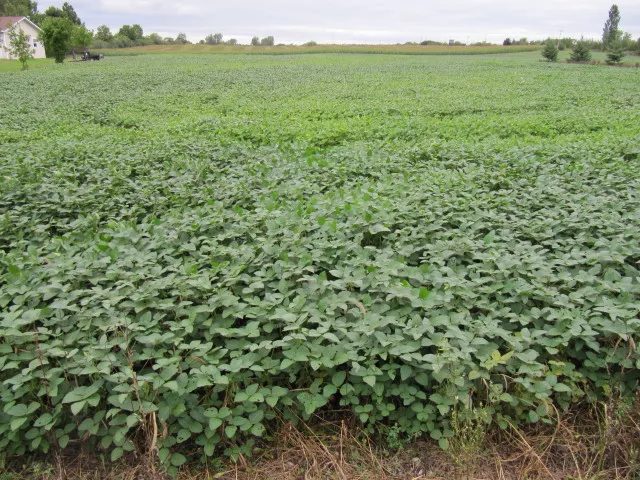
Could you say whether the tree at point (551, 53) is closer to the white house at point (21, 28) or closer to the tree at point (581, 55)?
the tree at point (581, 55)

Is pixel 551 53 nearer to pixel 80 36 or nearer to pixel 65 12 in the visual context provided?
pixel 80 36

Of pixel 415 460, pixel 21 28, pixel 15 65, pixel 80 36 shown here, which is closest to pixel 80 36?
pixel 80 36

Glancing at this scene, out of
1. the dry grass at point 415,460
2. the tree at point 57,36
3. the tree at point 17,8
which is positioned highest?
the tree at point 17,8

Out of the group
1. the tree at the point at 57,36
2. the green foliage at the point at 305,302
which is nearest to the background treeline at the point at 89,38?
the tree at the point at 57,36

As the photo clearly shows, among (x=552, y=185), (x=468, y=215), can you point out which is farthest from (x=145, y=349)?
(x=552, y=185)

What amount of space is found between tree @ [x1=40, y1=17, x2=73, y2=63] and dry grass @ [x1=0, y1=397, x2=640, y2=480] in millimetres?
50313

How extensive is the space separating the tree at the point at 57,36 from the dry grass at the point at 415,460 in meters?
50.3

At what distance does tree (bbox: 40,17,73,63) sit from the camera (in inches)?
1676

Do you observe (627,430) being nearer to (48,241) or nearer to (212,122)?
(48,241)

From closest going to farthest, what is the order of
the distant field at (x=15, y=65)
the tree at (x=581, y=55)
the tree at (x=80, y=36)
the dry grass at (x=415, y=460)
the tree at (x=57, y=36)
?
1. the dry grass at (x=415, y=460)
2. the distant field at (x=15, y=65)
3. the tree at (x=581, y=55)
4. the tree at (x=57, y=36)
5. the tree at (x=80, y=36)

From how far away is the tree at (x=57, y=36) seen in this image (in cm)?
4257

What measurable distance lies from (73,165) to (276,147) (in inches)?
105

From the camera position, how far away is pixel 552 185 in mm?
4719

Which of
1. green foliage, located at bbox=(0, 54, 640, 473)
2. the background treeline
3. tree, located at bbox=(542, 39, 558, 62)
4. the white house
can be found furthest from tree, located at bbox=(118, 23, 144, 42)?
green foliage, located at bbox=(0, 54, 640, 473)
